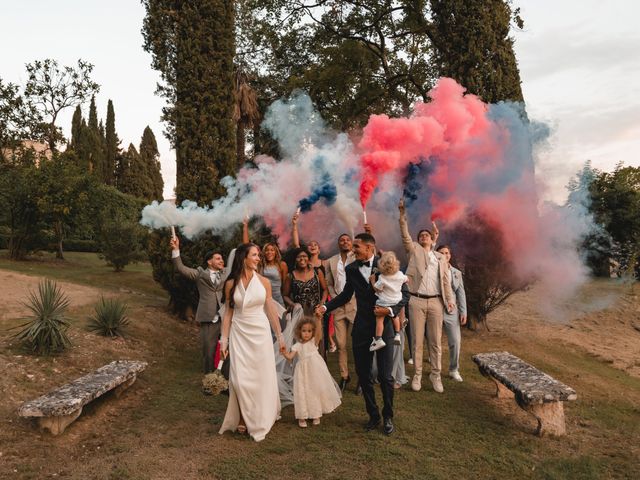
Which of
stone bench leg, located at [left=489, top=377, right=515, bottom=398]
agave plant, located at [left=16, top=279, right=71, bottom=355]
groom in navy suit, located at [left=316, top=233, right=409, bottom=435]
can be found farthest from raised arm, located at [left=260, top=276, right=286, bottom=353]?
agave plant, located at [left=16, top=279, right=71, bottom=355]

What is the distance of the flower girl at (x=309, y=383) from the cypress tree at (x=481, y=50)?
26.9 ft

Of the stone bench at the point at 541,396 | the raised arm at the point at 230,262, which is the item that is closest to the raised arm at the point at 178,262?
the raised arm at the point at 230,262

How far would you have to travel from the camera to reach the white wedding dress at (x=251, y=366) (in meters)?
5.38

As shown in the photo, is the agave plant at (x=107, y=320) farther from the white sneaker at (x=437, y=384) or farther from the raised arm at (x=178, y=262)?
the white sneaker at (x=437, y=384)

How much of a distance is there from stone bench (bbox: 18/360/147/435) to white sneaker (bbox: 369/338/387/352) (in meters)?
3.18

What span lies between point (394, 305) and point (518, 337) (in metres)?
7.73

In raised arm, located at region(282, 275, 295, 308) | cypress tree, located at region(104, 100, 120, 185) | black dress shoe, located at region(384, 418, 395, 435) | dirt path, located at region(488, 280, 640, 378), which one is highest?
cypress tree, located at region(104, 100, 120, 185)

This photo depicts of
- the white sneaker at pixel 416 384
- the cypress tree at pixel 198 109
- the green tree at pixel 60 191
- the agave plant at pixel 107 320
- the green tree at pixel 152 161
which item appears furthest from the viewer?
the green tree at pixel 152 161

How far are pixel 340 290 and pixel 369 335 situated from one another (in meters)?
2.43

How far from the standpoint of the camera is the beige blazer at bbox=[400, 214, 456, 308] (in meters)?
7.20

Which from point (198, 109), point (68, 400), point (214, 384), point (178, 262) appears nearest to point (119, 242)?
point (198, 109)

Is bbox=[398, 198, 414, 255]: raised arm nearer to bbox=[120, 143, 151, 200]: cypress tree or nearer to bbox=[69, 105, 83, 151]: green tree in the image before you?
bbox=[120, 143, 151, 200]: cypress tree

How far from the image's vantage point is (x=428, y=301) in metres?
7.17

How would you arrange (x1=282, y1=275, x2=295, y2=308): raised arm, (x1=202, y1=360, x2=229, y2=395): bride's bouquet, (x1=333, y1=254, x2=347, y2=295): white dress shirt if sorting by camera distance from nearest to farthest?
(x1=202, y1=360, x2=229, y2=395): bride's bouquet < (x1=282, y1=275, x2=295, y2=308): raised arm < (x1=333, y1=254, x2=347, y2=295): white dress shirt
